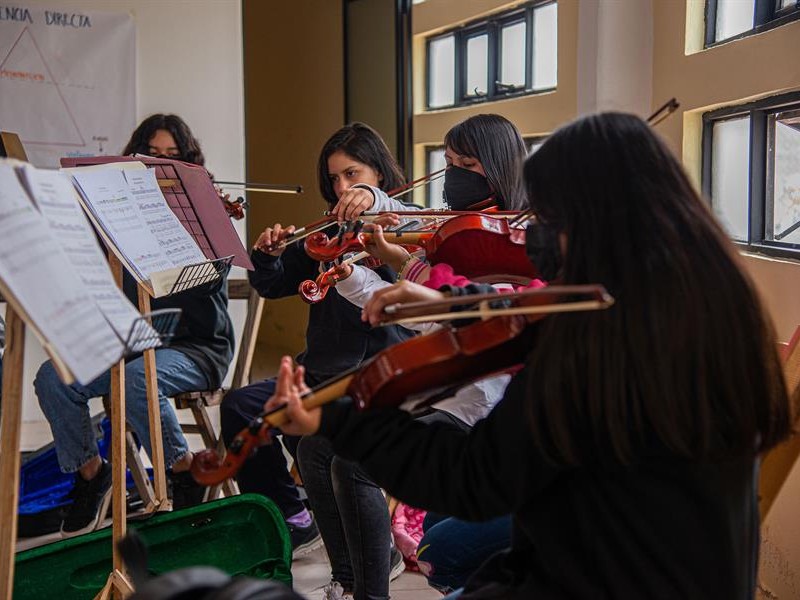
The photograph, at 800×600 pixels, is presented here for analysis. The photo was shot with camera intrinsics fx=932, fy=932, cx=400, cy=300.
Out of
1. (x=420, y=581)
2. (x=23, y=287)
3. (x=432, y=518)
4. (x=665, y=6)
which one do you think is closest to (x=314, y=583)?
(x=420, y=581)

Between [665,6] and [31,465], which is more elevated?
[665,6]

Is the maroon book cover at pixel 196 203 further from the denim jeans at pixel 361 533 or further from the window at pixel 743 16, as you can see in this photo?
the window at pixel 743 16

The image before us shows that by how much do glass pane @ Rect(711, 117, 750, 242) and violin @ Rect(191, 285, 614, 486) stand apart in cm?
131

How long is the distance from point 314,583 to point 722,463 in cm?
147

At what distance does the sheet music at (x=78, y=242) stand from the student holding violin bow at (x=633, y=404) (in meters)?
0.44

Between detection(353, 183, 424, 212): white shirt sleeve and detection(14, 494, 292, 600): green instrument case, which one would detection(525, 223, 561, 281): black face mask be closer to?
detection(353, 183, 424, 212): white shirt sleeve

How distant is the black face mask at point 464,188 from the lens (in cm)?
205

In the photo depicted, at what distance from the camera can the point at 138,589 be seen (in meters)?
0.94

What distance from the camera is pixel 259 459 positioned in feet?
7.93

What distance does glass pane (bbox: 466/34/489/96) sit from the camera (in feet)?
11.8

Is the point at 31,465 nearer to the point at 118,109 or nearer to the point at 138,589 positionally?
the point at 118,109

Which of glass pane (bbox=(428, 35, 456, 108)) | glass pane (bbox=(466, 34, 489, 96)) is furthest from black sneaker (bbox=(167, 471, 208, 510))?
glass pane (bbox=(428, 35, 456, 108))

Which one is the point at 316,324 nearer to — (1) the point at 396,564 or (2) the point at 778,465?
(1) the point at 396,564

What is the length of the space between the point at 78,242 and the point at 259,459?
1267 millimetres
